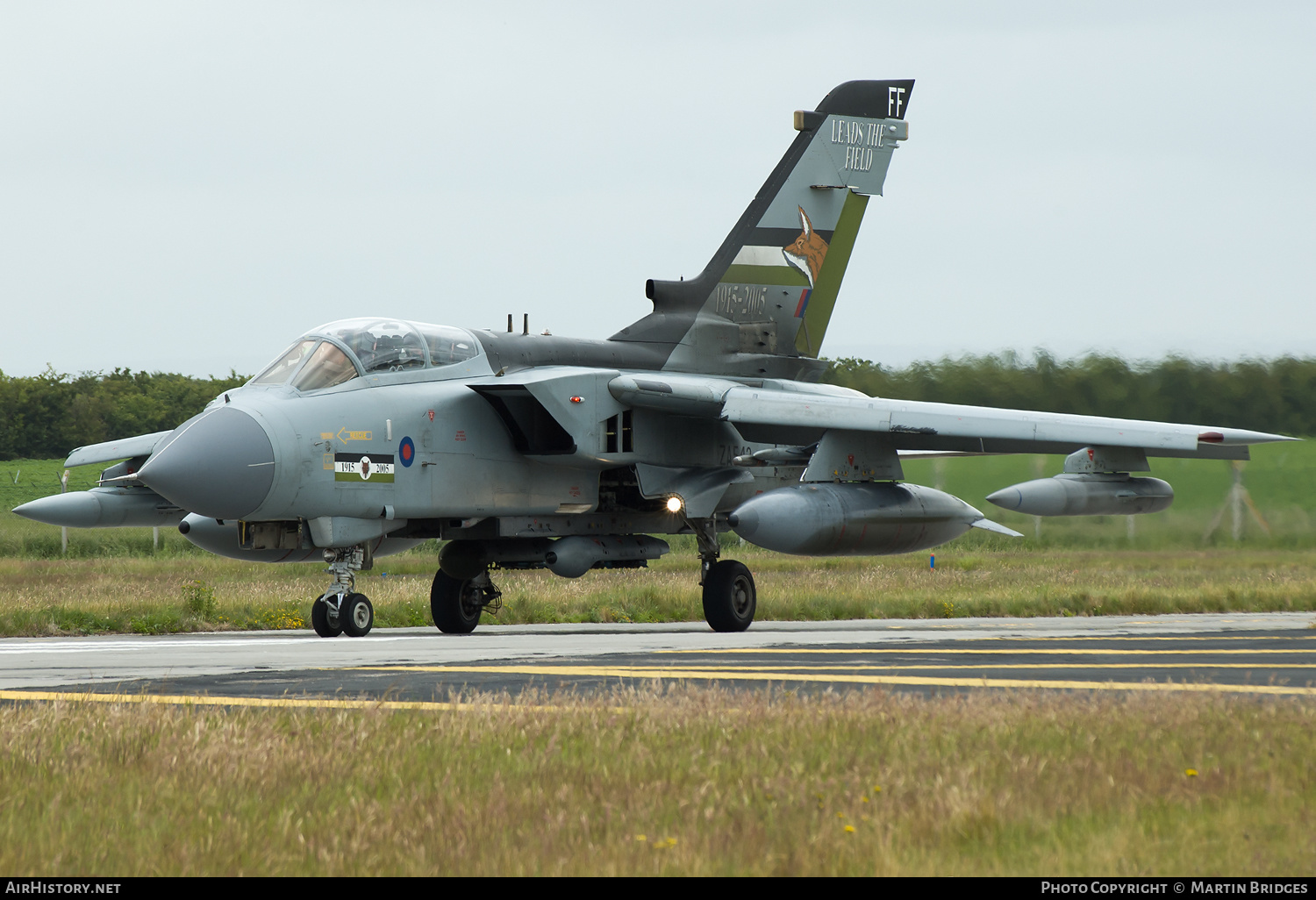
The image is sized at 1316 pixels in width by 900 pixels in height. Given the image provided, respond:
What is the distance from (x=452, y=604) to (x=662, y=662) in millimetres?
7131

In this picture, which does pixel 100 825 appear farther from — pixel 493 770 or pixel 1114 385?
pixel 1114 385

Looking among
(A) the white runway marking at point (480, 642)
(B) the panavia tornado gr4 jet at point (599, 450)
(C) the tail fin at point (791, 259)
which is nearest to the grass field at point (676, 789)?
(A) the white runway marking at point (480, 642)

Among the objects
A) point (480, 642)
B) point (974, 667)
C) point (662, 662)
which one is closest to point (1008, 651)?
point (974, 667)

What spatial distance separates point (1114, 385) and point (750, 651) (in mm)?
12120

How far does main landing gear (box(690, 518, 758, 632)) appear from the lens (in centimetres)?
1739

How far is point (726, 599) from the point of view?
1738cm

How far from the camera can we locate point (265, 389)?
14906mm

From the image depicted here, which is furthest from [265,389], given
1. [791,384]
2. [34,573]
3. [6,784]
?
[34,573]

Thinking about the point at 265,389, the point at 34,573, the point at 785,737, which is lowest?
the point at 34,573

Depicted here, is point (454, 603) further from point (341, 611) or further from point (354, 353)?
point (354, 353)

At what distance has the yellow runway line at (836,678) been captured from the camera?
27.5 feet

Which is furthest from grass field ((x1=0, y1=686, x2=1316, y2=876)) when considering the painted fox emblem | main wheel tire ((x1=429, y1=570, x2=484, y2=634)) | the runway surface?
the painted fox emblem

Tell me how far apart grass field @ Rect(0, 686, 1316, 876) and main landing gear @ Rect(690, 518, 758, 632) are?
9838 mm

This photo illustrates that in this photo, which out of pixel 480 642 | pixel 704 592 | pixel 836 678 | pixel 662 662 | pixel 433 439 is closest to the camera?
pixel 836 678
